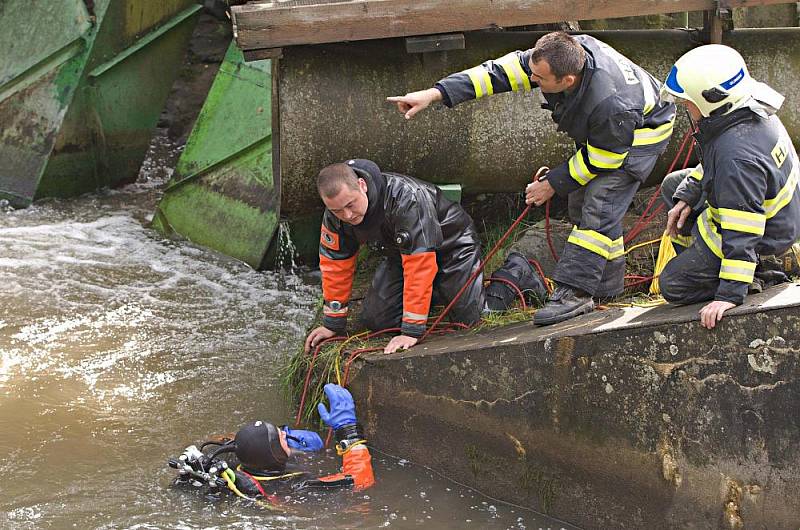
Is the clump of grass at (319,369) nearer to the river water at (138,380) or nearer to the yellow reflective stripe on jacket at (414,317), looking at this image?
the river water at (138,380)

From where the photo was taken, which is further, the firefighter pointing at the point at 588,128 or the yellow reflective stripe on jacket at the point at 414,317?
the yellow reflective stripe on jacket at the point at 414,317

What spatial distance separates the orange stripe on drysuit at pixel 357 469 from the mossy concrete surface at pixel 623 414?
0.30 m

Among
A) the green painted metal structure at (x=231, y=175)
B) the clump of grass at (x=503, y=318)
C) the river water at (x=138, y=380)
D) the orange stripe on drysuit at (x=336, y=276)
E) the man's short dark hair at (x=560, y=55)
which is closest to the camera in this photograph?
the river water at (x=138, y=380)

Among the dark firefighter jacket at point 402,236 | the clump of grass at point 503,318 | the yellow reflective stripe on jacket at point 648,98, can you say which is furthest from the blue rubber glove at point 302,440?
the yellow reflective stripe on jacket at point 648,98

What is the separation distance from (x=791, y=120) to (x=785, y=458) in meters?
3.14

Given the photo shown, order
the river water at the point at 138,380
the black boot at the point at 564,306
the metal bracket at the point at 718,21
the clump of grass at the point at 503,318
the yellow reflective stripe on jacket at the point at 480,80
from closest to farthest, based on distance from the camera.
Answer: the river water at the point at 138,380
the black boot at the point at 564,306
the yellow reflective stripe on jacket at the point at 480,80
the clump of grass at the point at 503,318
the metal bracket at the point at 718,21

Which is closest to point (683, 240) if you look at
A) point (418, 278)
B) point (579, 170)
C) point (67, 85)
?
point (579, 170)

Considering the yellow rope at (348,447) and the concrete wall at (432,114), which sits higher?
the concrete wall at (432,114)

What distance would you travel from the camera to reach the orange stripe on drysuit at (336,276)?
17.5 ft

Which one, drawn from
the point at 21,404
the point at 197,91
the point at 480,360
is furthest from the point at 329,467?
the point at 197,91

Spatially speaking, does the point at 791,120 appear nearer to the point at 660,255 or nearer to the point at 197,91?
the point at 660,255

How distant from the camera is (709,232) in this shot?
445 cm

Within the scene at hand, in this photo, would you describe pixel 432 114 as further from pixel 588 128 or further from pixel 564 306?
pixel 564 306

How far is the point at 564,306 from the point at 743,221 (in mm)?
1087
